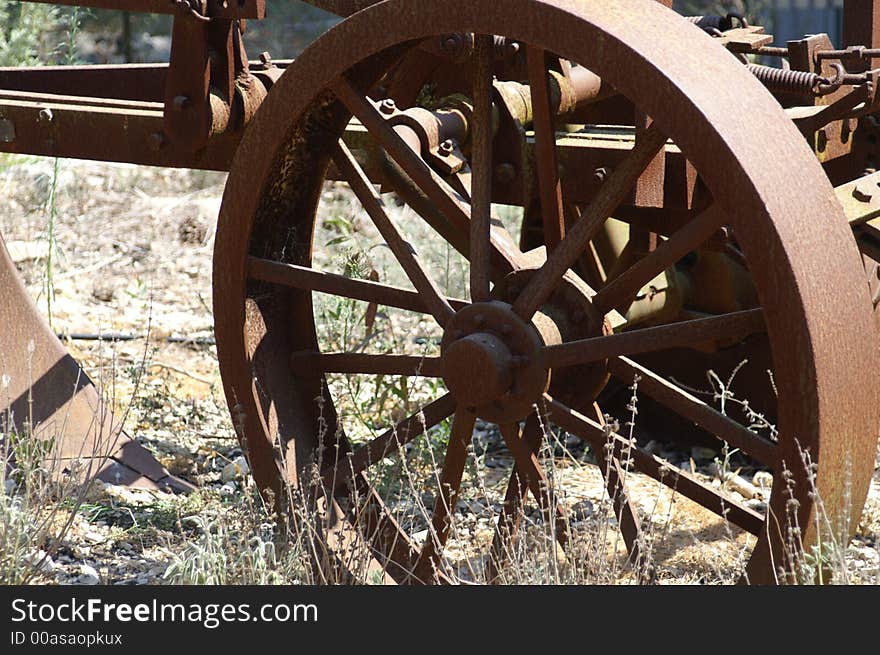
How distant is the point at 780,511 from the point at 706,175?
2.12ft

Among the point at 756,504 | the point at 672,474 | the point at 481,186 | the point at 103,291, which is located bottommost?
the point at 756,504

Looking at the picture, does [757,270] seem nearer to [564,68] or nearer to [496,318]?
[496,318]

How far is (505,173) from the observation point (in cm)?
301

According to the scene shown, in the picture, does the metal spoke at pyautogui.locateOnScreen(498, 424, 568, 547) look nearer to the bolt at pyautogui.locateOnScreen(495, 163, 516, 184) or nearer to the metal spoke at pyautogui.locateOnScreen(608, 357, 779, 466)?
the metal spoke at pyautogui.locateOnScreen(608, 357, 779, 466)

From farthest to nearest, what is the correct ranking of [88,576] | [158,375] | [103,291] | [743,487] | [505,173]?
[103,291] → [158,375] → [743,487] → [88,576] → [505,173]

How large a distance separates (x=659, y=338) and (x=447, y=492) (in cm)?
77

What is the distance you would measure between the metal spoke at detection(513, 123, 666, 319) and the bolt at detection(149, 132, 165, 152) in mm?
1082

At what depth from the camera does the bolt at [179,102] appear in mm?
2971

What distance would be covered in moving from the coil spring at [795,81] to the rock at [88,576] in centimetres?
213

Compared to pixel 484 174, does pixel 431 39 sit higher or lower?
higher

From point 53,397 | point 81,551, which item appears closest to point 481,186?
point 81,551

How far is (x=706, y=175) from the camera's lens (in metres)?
2.27

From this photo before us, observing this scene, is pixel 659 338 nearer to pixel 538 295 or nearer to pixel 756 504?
pixel 538 295

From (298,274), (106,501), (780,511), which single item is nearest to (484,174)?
(298,274)
